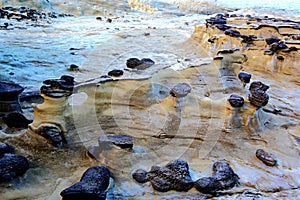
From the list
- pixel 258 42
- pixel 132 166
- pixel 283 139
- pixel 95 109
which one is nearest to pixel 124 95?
pixel 95 109

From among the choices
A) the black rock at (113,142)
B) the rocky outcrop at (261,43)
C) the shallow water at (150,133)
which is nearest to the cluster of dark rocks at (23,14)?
the shallow water at (150,133)

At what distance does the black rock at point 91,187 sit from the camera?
1.96 meters

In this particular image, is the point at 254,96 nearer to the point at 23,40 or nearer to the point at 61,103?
the point at 61,103

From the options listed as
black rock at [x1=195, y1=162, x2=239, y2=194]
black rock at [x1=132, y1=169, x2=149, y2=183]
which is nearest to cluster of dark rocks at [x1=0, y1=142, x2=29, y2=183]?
black rock at [x1=132, y1=169, x2=149, y2=183]

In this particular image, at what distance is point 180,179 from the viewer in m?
2.35

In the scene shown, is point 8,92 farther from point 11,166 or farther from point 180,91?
point 180,91

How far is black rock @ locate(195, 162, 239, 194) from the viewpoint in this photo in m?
2.32

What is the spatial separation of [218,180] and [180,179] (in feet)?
0.98

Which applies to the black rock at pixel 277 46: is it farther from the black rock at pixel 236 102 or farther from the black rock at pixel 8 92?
the black rock at pixel 8 92

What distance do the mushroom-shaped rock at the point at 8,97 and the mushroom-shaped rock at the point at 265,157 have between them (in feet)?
7.75

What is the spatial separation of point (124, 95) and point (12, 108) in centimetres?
118

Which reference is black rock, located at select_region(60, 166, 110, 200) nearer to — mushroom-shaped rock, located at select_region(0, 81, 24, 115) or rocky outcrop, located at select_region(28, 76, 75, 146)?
rocky outcrop, located at select_region(28, 76, 75, 146)

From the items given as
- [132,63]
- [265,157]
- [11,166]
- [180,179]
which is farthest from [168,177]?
[132,63]

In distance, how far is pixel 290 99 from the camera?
468 cm
